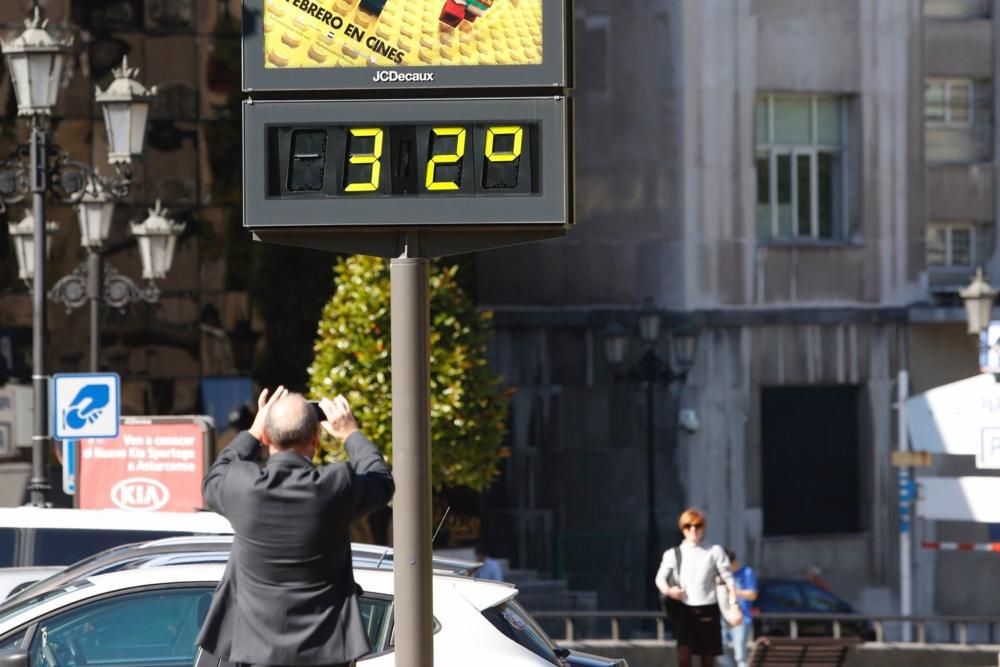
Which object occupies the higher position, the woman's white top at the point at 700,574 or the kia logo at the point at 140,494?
the kia logo at the point at 140,494

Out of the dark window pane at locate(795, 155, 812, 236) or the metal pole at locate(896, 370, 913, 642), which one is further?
the dark window pane at locate(795, 155, 812, 236)

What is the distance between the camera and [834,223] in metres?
33.5

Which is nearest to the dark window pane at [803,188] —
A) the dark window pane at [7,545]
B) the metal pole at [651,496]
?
the metal pole at [651,496]

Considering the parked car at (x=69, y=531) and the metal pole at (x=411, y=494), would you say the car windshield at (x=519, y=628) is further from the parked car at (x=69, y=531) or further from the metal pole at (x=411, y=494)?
the parked car at (x=69, y=531)

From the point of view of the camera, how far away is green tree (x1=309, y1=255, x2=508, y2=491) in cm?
2556

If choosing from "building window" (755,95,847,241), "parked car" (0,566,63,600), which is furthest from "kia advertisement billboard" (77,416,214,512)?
"building window" (755,95,847,241)

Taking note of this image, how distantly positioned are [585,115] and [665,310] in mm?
3415

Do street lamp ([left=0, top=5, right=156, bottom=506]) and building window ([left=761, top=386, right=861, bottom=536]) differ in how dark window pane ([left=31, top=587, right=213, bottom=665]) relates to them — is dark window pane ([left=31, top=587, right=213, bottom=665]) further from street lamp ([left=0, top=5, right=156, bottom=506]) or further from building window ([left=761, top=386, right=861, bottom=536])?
building window ([left=761, top=386, right=861, bottom=536])

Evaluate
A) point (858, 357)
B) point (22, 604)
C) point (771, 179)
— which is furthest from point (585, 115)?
point (22, 604)

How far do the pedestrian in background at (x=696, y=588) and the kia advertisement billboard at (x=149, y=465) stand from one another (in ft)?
17.6

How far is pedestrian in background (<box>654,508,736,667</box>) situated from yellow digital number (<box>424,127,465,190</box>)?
7505 millimetres

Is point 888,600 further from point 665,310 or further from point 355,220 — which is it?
point 355,220

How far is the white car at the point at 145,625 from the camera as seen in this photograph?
7652 mm

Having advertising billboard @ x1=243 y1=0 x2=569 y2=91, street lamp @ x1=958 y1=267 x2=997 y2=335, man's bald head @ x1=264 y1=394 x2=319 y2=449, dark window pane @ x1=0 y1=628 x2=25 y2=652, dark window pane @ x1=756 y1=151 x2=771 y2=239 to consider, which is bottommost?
dark window pane @ x1=0 y1=628 x2=25 y2=652
